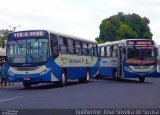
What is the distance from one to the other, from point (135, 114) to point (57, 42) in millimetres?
15133

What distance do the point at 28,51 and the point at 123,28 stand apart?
212 ft

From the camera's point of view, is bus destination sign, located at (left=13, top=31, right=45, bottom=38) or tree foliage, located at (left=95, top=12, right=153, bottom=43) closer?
bus destination sign, located at (left=13, top=31, right=45, bottom=38)

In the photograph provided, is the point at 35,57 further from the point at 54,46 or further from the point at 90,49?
the point at 90,49

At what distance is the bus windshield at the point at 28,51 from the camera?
2572 centimetres

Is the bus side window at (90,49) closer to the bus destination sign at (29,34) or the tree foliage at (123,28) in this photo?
the bus destination sign at (29,34)

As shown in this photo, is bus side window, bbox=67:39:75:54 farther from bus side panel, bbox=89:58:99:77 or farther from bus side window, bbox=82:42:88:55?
bus side panel, bbox=89:58:99:77

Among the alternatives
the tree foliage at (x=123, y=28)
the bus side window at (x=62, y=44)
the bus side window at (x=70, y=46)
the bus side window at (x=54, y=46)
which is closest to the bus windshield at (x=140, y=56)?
the bus side window at (x=70, y=46)

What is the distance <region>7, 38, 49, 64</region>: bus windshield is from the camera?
25.7m

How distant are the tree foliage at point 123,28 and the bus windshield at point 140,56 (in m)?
55.6

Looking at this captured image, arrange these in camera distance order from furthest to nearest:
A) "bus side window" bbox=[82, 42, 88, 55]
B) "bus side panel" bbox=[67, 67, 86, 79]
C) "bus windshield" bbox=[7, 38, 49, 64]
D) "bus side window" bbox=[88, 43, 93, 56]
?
"bus side window" bbox=[88, 43, 93, 56] < "bus side window" bbox=[82, 42, 88, 55] < "bus side panel" bbox=[67, 67, 86, 79] < "bus windshield" bbox=[7, 38, 49, 64]

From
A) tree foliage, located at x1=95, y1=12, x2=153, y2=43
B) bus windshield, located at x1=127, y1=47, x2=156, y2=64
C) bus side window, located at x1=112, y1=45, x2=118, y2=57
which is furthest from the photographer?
tree foliage, located at x1=95, y1=12, x2=153, y2=43

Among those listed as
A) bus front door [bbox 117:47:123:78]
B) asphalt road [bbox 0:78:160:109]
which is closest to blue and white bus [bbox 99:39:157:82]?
bus front door [bbox 117:47:123:78]

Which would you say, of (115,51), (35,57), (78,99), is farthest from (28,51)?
(115,51)

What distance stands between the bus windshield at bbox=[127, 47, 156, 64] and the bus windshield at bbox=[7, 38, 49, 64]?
30.9ft
